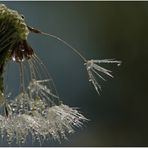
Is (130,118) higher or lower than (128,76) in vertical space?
lower

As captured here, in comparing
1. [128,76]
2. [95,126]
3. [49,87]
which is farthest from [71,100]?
[49,87]

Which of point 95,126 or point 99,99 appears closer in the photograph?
point 95,126

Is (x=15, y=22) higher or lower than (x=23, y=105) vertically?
higher

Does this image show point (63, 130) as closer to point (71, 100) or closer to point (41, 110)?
point (41, 110)

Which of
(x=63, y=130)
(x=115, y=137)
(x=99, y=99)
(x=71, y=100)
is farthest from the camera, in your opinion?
(x=99, y=99)

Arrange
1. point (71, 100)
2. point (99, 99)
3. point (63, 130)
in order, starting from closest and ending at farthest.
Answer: point (63, 130)
point (71, 100)
point (99, 99)

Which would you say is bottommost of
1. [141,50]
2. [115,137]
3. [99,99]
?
[115,137]
